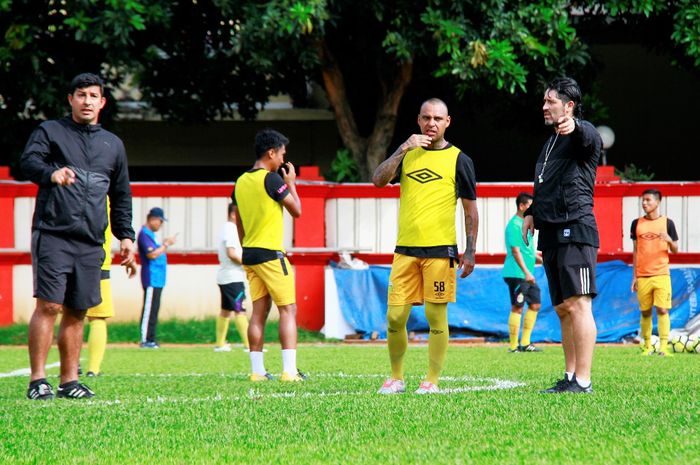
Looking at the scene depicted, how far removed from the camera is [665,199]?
19.5 metres

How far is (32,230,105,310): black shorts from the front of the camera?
26.7ft

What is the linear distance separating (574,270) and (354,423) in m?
2.40

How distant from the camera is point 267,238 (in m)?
10.3

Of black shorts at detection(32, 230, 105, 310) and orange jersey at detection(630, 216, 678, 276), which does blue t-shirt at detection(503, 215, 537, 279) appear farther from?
black shorts at detection(32, 230, 105, 310)

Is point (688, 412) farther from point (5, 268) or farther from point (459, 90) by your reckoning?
point (5, 268)

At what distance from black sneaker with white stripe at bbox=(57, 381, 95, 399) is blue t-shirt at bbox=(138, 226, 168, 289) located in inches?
333

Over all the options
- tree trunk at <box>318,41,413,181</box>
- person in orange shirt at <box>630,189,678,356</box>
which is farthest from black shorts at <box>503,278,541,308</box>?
tree trunk at <box>318,41,413,181</box>

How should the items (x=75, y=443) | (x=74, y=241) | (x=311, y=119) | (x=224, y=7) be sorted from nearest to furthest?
(x=75, y=443), (x=74, y=241), (x=224, y=7), (x=311, y=119)

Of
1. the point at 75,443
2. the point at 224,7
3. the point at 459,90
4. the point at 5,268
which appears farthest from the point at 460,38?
the point at 75,443

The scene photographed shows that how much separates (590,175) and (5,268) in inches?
522

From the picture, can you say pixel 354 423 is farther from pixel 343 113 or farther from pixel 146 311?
pixel 343 113

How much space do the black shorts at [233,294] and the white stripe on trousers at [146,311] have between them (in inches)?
69.3

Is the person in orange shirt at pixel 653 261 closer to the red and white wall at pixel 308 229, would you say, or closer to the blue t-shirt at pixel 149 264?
the red and white wall at pixel 308 229

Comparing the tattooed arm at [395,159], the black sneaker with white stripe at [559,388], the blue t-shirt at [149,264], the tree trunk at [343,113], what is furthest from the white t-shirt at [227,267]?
→ the black sneaker with white stripe at [559,388]
